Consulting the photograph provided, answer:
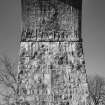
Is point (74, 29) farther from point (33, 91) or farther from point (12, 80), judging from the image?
point (12, 80)

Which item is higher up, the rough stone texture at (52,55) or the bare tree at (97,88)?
the rough stone texture at (52,55)

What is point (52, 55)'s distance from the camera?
2.41 metres

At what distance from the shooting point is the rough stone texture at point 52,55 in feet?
7.63

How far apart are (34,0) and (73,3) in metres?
0.41

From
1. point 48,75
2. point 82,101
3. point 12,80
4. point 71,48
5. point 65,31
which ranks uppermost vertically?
point 65,31

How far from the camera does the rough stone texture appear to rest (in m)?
2.32

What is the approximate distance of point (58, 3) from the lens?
2.48 m

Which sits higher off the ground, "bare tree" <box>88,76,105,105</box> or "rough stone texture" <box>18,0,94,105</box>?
"rough stone texture" <box>18,0,94,105</box>

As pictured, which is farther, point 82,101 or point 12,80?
point 12,80

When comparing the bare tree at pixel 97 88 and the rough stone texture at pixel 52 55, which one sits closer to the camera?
the rough stone texture at pixel 52 55

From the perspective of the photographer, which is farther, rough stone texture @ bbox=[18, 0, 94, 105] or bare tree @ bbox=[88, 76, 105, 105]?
bare tree @ bbox=[88, 76, 105, 105]

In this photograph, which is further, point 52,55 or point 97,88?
point 97,88

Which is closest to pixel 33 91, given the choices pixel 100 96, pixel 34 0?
pixel 34 0

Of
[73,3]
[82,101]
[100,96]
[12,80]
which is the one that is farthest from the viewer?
[100,96]
